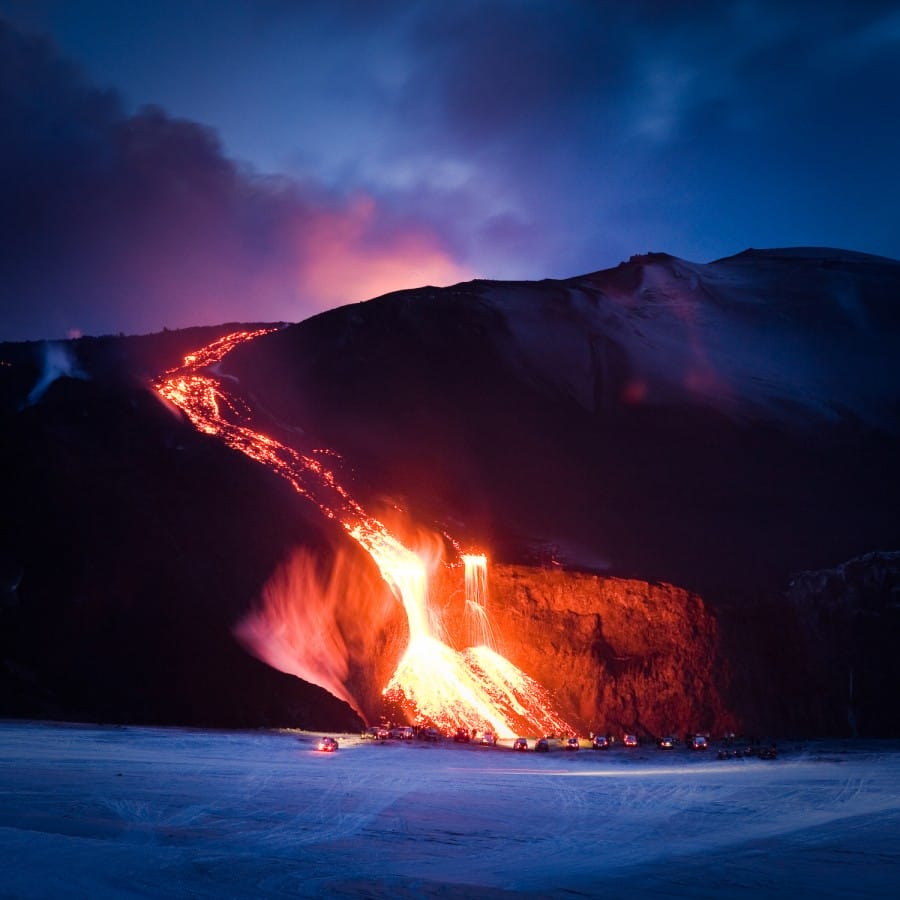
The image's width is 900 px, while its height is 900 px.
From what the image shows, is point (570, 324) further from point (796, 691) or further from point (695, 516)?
point (796, 691)

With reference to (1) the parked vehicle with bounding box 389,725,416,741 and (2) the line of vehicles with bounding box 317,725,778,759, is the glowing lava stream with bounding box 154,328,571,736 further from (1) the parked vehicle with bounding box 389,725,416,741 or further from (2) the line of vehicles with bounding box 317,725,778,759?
(1) the parked vehicle with bounding box 389,725,416,741

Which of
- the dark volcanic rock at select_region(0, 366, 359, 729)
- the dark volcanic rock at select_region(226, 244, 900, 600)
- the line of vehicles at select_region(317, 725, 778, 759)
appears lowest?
the line of vehicles at select_region(317, 725, 778, 759)

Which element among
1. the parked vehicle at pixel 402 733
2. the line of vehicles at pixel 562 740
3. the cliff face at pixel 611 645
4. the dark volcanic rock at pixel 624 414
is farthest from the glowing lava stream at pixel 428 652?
the dark volcanic rock at pixel 624 414

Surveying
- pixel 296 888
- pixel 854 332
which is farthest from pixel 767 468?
pixel 296 888

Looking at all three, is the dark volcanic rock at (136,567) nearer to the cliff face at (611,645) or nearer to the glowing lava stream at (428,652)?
the glowing lava stream at (428,652)

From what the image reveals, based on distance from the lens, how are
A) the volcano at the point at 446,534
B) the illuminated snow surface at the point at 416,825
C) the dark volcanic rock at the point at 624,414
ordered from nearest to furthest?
the illuminated snow surface at the point at 416,825 → the volcano at the point at 446,534 → the dark volcanic rock at the point at 624,414

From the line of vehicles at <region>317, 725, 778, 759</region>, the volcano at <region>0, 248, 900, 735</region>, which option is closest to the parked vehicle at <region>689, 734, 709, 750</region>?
the line of vehicles at <region>317, 725, 778, 759</region>

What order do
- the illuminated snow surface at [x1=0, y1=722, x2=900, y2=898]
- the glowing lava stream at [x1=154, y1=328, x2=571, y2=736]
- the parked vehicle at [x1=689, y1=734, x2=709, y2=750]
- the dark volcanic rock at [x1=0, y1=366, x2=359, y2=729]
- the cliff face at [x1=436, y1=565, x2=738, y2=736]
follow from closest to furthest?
the illuminated snow surface at [x1=0, y1=722, x2=900, y2=898] < the dark volcanic rock at [x1=0, y1=366, x2=359, y2=729] < the parked vehicle at [x1=689, y1=734, x2=709, y2=750] < the cliff face at [x1=436, y1=565, x2=738, y2=736] < the glowing lava stream at [x1=154, y1=328, x2=571, y2=736]
